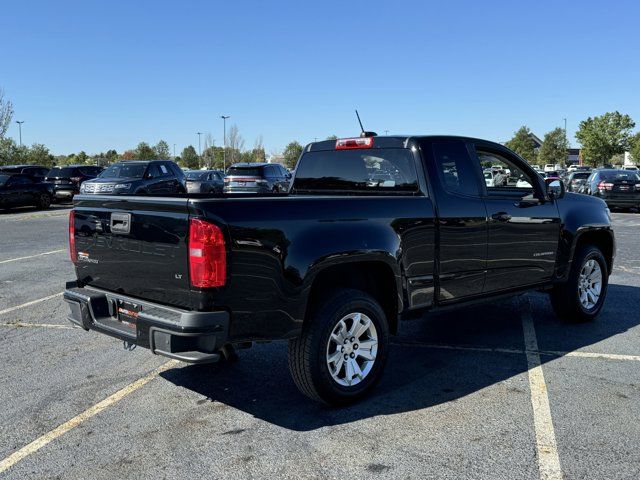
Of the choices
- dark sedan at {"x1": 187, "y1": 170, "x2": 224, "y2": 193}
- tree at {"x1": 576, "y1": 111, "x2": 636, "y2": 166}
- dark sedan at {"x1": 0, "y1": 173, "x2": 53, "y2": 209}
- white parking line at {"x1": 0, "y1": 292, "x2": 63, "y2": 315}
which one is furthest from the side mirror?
tree at {"x1": 576, "y1": 111, "x2": 636, "y2": 166}

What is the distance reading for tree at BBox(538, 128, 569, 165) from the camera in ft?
280

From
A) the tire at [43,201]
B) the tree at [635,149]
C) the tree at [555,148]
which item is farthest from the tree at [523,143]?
the tire at [43,201]

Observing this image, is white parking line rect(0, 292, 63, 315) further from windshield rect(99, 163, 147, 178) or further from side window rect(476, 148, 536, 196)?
windshield rect(99, 163, 147, 178)

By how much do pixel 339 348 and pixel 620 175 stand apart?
22.0m

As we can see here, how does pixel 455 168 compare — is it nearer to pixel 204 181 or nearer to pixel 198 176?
pixel 204 181

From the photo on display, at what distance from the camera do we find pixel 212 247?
11.6ft

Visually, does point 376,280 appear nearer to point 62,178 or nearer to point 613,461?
point 613,461

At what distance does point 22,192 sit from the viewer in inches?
938

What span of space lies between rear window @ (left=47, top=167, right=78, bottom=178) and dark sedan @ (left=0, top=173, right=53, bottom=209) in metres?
3.31

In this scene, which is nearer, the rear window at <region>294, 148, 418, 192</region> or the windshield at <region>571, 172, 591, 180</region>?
the rear window at <region>294, 148, 418, 192</region>

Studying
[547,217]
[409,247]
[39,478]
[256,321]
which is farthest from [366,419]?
[547,217]

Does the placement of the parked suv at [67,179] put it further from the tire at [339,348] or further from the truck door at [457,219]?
the tire at [339,348]

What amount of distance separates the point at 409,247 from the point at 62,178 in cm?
2688

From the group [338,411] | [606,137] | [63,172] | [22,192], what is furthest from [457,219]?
[606,137]
